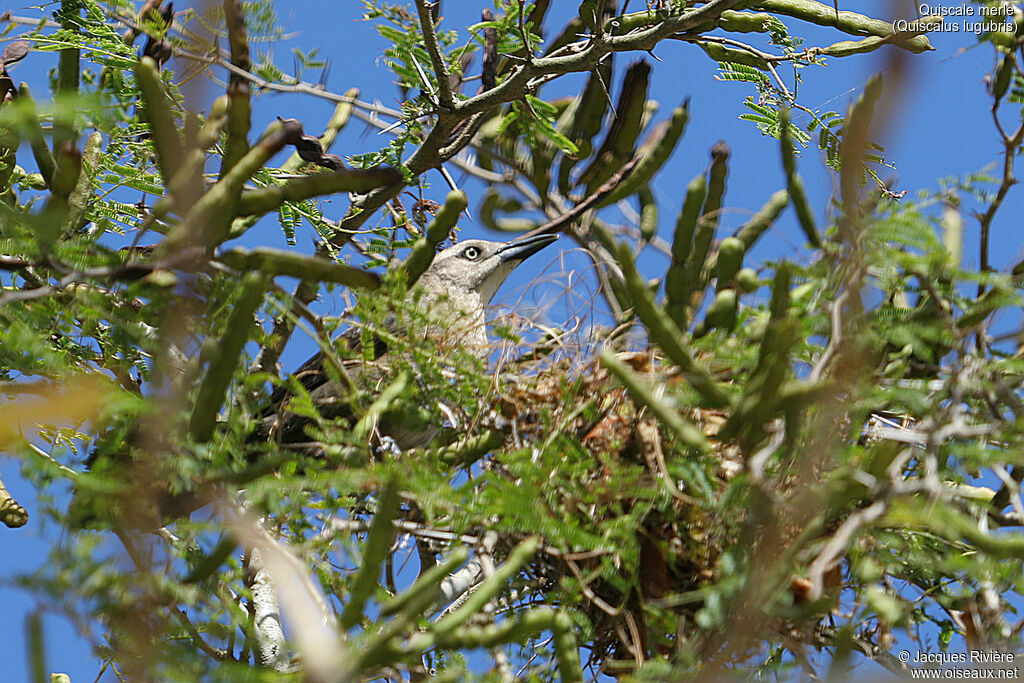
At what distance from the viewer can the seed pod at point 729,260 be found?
2.03 meters

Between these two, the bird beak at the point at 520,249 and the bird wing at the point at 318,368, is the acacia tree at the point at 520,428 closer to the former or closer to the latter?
the bird wing at the point at 318,368

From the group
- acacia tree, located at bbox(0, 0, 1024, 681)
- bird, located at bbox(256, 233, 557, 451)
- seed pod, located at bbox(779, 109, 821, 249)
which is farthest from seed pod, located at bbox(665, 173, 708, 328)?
bird, located at bbox(256, 233, 557, 451)

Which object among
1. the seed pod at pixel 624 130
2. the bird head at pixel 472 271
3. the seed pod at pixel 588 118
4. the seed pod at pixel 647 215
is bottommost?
the seed pod at pixel 647 215

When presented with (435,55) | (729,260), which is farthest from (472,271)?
(729,260)

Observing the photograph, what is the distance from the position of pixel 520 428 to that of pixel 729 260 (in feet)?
2.10

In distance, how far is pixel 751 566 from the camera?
1.54m

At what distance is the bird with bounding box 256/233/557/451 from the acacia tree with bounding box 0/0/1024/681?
89 mm

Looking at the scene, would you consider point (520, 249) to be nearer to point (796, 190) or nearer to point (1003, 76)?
point (1003, 76)

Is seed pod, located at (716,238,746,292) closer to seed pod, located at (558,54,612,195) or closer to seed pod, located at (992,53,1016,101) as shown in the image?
seed pod, located at (992,53,1016,101)

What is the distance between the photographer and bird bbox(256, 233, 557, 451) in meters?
2.33

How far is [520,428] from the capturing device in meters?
→ 2.35

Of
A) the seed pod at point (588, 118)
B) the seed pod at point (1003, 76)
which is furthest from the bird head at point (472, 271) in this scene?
the seed pod at point (1003, 76)

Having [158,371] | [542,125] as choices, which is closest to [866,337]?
[158,371]

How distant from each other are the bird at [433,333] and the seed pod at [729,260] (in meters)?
0.65
